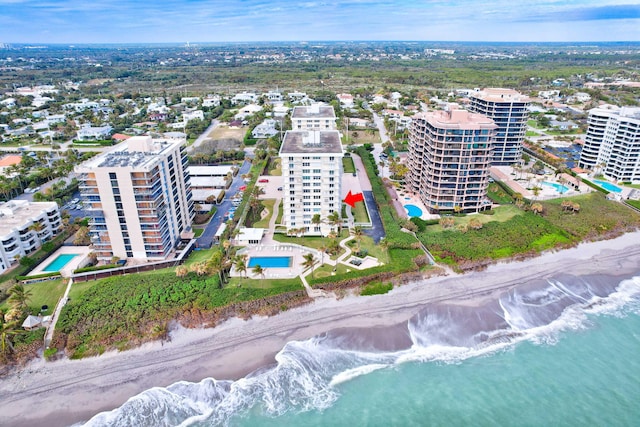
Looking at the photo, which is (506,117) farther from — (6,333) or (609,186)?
(6,333)

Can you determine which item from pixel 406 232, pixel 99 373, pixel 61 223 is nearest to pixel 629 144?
pixel 406 232

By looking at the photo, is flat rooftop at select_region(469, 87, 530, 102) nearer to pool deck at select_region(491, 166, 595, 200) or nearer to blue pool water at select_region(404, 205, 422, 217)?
pool deck at select_region(491, 166, 595, 200)

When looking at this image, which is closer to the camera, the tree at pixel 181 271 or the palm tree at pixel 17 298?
the palm tree at pixel 17 298

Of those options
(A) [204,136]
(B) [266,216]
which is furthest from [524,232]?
(A) [204,136]

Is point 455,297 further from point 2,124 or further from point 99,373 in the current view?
point 2,124

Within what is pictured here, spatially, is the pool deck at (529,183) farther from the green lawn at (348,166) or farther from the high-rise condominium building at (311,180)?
the high-rise condominium building at (311,180)

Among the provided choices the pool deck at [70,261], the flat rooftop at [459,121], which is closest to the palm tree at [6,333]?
the pool deck at [70,261]
